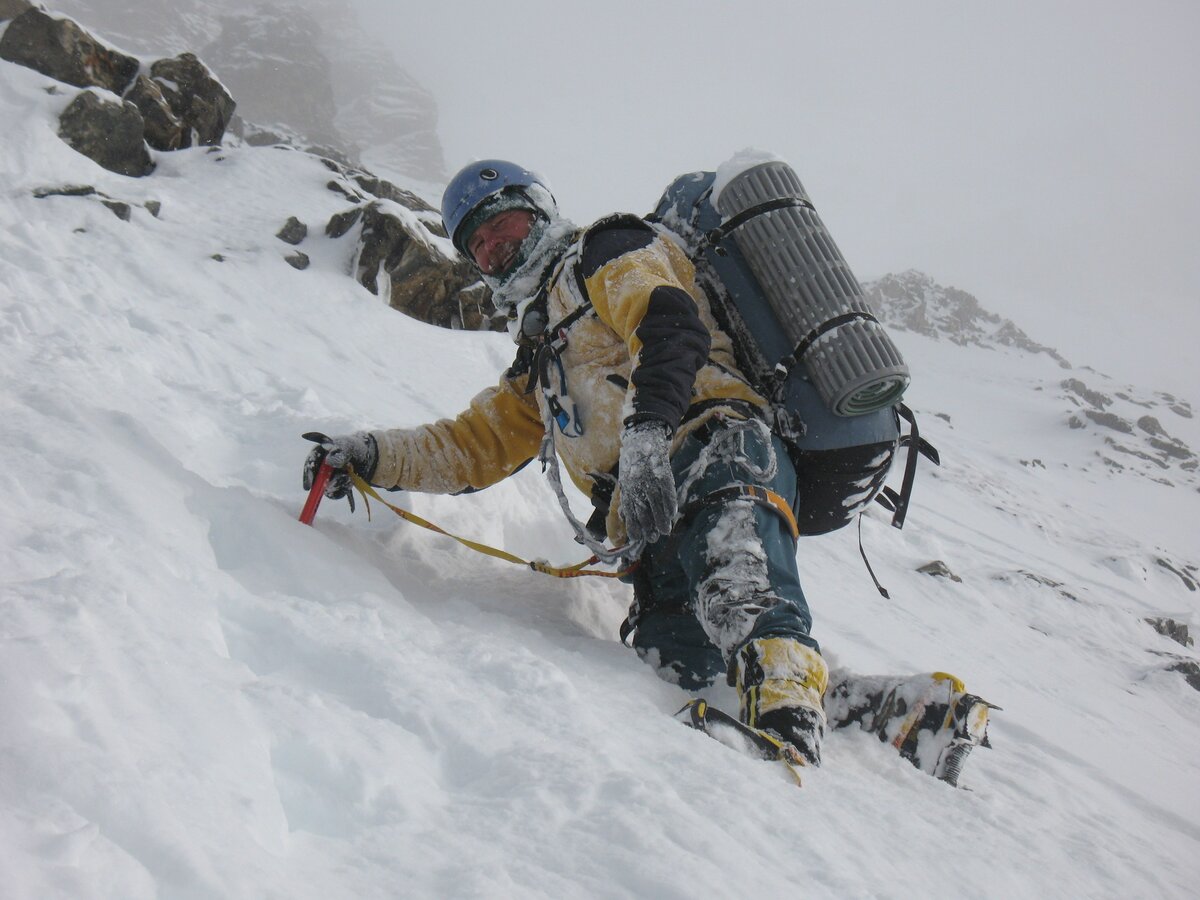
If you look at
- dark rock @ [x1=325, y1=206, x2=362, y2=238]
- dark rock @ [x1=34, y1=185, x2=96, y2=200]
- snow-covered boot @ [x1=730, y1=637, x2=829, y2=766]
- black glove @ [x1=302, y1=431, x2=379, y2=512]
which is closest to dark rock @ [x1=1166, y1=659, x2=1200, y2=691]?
snow-covered boot @ [x1=730, y1=637, x2=829, y2=766]

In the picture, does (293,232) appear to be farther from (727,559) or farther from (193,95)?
(727,559)

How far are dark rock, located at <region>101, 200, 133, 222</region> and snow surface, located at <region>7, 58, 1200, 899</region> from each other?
2.11 m

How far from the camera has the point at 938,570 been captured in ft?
27.1

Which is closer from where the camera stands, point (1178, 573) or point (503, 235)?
point (503, 235)

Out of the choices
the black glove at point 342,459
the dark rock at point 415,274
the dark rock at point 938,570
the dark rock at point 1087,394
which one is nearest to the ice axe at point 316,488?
the black glove at point 342,459

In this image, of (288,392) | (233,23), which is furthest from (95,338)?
(233,23)

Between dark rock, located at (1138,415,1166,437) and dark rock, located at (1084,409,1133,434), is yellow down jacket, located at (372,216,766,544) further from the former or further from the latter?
dark rock, located at (1138,415,1166,437)

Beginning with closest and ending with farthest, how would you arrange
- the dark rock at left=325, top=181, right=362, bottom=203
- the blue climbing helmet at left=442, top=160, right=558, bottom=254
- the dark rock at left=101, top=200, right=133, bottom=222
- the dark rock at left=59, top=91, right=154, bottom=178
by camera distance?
the blue climbing helmet at left=442, top=160, right=558, bottom=254 → the dark rock at left=101, top=200, right=133, bottom=222 → the dark rock at left=59, top=91, right=154, bottom=178 → the dark rock at left=325, top=181, right=362, bottom=203

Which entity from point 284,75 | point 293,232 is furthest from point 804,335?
point 284,75

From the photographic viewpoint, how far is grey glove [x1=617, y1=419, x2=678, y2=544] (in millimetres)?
2186

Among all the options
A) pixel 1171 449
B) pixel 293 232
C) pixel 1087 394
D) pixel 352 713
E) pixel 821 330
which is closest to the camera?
pixel 352 713

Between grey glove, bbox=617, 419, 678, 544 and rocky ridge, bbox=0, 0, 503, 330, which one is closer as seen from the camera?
grey glove, bbox=617, 419, 678, 544

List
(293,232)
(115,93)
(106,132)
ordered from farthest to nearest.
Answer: (115,93)
(293,232)
(106,132)

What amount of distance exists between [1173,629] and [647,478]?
11283 mm
